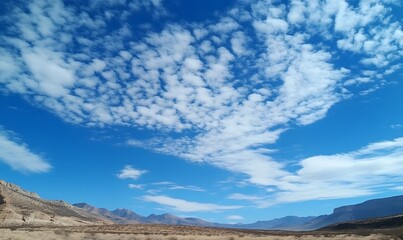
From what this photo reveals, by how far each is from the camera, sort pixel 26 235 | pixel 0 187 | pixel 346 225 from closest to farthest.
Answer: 1. pixel 26 235
2. pixel 346 225
3. pixel 0 187

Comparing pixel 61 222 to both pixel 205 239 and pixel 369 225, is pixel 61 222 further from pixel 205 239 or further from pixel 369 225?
pixel 369 225

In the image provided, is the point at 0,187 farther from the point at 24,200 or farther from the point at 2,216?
the point at 2,216

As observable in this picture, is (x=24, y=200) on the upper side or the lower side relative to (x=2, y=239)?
upper

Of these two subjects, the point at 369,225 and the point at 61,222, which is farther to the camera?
the point at 61,222

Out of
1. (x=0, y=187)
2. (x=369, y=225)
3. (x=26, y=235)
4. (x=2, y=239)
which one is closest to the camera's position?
(x=2, y=239)

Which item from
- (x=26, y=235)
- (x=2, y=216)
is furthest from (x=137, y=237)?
(x=2, y=216)

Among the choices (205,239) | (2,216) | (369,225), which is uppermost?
(2,216)

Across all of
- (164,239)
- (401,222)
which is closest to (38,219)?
(164,239)

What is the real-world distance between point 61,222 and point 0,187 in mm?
28947

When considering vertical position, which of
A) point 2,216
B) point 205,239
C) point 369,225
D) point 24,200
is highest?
point 24,200

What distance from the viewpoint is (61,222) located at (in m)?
107

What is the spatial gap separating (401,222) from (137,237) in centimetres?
5416

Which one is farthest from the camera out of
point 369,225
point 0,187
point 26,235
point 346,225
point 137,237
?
point 0,187

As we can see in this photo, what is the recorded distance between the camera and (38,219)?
99.8m
